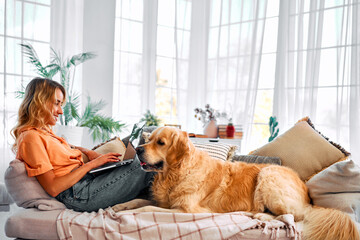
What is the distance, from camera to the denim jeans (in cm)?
186

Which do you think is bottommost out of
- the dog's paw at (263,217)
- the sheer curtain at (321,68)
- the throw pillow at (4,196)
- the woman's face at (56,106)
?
the throw pillow at (4,196)

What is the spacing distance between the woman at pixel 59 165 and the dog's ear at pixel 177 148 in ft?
0.61

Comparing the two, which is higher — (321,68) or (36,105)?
(321,68)

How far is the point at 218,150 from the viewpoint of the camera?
2.58m

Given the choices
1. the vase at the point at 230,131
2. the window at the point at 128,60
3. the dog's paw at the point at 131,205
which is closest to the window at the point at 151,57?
the window at the point at 128,60

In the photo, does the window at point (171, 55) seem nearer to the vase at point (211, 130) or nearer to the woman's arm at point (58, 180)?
the vase at point (211, 130)

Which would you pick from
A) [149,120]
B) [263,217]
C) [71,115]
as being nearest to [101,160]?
[263,217]

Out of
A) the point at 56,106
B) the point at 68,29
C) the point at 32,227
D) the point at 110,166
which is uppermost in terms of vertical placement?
the point at 68,29

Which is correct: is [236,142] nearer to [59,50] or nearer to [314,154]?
[314,154]

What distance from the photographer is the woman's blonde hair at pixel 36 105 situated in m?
1.84

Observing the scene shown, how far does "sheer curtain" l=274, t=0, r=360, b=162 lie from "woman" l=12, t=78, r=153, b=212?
3.29m

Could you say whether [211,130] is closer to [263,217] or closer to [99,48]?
[99,48]

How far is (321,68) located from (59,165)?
150 inches

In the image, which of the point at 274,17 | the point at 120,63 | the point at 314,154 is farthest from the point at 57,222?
the point at 274,17
